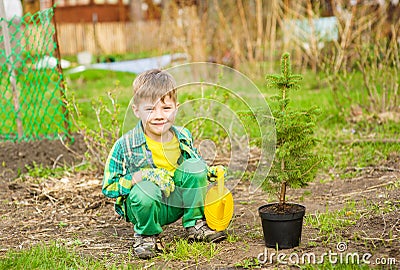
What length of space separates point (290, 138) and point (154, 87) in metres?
0.83

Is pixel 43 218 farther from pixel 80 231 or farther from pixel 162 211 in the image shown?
pixel 162 211

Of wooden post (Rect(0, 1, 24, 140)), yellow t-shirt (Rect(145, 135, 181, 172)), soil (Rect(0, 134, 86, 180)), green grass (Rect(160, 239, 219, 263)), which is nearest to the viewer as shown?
green grass (Rect(160, 239, 219, 263))

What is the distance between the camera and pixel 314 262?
300 centimetres

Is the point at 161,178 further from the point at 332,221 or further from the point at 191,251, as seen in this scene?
the point at 332,221

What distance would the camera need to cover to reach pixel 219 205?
11.2 feet

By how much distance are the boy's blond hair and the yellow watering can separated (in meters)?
0.53

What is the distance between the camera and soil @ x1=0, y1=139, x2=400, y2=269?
3.21m

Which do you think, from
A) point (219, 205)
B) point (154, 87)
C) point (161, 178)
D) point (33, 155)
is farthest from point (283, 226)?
point (33, 155)

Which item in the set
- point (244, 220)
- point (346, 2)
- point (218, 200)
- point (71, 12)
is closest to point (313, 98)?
point (346, 2)

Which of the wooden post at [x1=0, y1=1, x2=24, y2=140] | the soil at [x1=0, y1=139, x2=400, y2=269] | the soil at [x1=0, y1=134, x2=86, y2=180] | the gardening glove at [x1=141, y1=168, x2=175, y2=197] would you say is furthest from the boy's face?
the wooden post at [x1=0, y1=1, x2=24, y2=140]

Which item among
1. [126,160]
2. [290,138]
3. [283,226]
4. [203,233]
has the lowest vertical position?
[203,233]

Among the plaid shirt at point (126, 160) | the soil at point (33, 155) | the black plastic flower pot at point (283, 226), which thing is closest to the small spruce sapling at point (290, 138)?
the black plastic flower pot at point (283, 226)

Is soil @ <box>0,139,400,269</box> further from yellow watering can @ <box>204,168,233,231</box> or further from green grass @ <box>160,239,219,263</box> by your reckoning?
yellow watering can @ <box>204,168,233,231</box>

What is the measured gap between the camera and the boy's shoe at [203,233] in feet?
11.4
